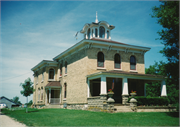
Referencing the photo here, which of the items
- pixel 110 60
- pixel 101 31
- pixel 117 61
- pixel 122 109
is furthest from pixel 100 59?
pixel 122 109

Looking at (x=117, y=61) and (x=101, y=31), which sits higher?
(x=101, y=31)

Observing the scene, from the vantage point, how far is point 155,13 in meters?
15.4

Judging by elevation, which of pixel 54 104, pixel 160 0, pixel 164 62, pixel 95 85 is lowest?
pixel 54 104

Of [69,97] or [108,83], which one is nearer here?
[108,83]

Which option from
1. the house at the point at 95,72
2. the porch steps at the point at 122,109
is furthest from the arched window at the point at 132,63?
the porch steps at the point at 122,109

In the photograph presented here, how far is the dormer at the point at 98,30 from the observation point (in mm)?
28277

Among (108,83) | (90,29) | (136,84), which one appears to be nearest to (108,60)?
(108,83)

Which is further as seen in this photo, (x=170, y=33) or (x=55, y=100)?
(x=55, y=100)

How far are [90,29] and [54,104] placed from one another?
509 inches

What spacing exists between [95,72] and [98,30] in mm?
7907

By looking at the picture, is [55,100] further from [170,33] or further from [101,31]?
[170,33]

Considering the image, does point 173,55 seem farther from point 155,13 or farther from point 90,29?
point 90,29

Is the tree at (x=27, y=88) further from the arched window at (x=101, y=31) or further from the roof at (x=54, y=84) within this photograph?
the arched window at (x=101, y=31)

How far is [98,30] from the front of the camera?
93.0ft
